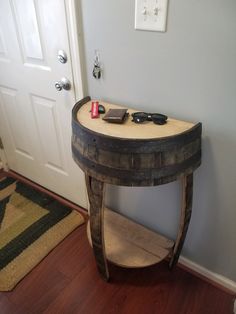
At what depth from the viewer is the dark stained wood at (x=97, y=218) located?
3.11 feet

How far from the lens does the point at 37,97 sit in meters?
1.52

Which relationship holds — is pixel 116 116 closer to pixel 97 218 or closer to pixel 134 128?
pixel 134 128

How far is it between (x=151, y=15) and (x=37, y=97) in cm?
87

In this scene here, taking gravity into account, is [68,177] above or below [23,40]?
below

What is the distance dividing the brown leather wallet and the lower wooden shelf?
69 centimetres

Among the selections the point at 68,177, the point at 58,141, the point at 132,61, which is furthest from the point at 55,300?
the point at 132,61

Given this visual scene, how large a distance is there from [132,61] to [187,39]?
25 cm

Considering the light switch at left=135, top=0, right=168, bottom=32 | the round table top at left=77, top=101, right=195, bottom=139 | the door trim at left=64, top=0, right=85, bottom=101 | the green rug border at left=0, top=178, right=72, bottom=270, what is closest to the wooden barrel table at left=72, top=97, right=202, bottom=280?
the round table top at left=77, top=101, right=195, bottom=139

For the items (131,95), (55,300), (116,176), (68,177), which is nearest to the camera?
(116,176)

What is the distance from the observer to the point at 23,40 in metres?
1.37

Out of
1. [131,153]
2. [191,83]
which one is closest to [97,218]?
[131,153]

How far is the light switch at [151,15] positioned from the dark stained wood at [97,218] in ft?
1.99

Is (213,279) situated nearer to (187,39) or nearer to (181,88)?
(181,88)

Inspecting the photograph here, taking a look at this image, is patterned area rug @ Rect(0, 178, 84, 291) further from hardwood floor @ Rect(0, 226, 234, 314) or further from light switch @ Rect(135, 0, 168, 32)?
light switch @ Rect(135, 0, 168, 32)
